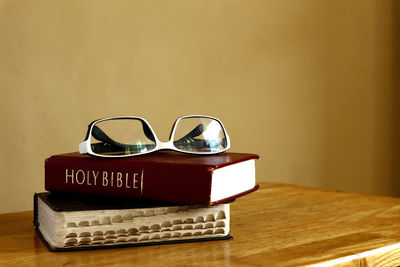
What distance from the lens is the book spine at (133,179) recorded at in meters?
0.60

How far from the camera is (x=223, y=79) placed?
1.62 meters

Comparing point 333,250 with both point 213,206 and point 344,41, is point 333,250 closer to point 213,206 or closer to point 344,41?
point 213,206

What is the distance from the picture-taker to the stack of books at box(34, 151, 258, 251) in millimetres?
588

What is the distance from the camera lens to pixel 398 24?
218cm

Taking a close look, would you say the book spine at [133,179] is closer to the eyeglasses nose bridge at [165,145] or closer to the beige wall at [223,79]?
the eyeglasses nose bridge at [165,145]

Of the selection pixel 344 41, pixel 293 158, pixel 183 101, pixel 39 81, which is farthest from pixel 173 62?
pixel 344 41

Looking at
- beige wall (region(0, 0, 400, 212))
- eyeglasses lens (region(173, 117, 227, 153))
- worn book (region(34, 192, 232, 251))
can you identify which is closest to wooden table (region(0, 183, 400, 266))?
worn book (region(34, 192, 232, 251))

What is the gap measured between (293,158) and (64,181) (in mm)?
1290

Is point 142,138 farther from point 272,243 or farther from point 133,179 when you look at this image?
point 272,243

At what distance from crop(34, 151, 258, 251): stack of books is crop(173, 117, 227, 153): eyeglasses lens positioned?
5 centimetres

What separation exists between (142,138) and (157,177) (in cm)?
10

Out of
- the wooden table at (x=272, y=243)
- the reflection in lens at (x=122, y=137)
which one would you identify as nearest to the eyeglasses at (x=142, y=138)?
the reflection in lens at (x=122, y=137)

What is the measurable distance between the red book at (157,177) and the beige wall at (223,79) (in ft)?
2.03

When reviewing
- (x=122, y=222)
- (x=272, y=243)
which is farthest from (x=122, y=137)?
(x=272, y=243)
